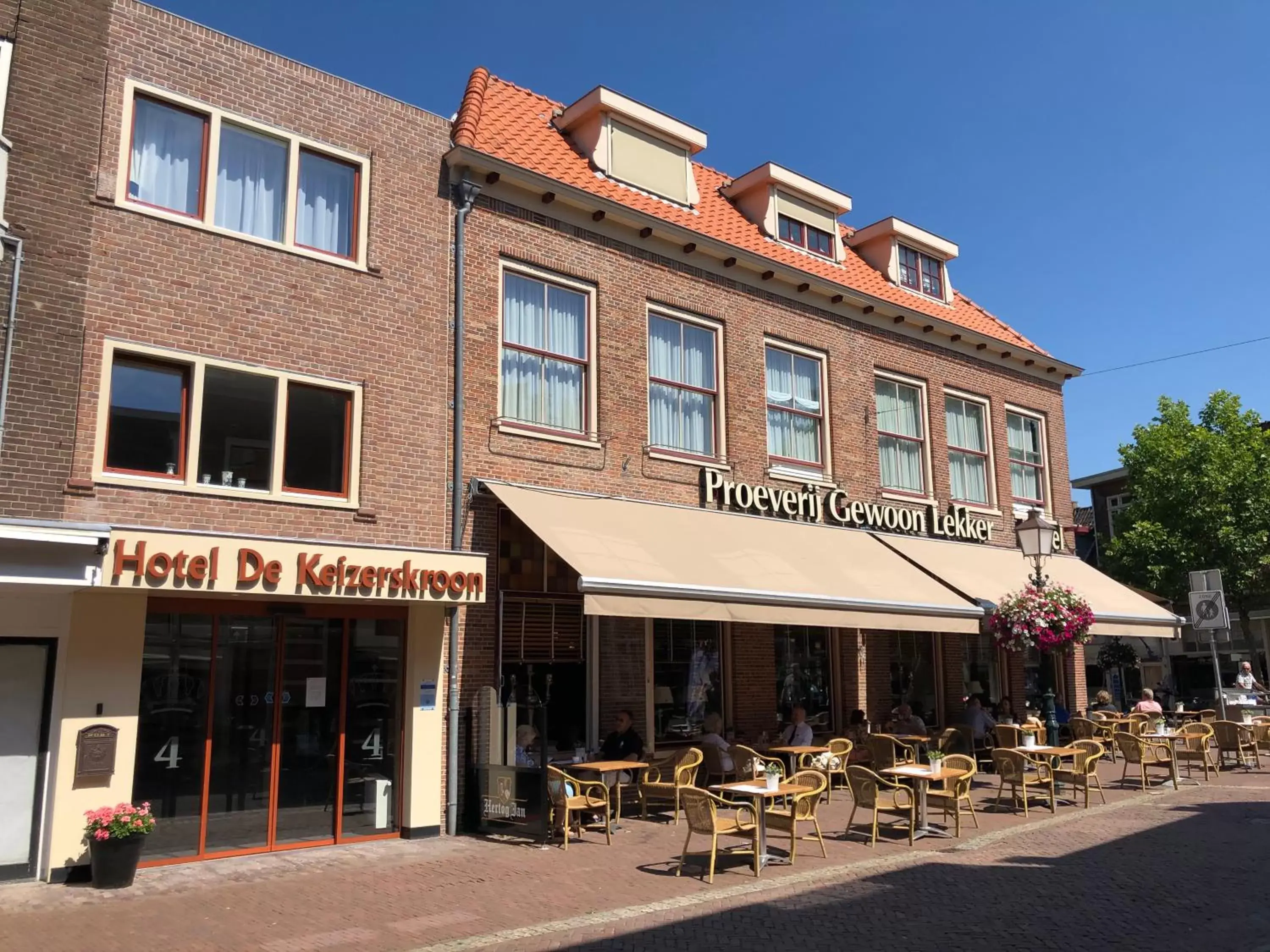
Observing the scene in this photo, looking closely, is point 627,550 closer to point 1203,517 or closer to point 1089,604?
point 1089,604

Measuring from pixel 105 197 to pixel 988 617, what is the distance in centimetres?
1317

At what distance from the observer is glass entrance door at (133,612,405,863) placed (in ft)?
32.7

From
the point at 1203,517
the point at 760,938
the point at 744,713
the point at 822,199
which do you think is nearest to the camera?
the point at 760,938

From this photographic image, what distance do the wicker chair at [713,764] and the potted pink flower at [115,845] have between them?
6.91 metres

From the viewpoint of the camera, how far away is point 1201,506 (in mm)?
30219

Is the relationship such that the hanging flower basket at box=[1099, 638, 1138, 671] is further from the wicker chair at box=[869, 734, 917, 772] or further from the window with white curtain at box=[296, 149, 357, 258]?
the window with white curtain at box=[296, 149, 357, 258]

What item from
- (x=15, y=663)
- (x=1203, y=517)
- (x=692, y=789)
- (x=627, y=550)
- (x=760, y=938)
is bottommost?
(x=760, y=938)

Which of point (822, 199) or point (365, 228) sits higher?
point (822, 199)

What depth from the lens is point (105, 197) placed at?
1023cm

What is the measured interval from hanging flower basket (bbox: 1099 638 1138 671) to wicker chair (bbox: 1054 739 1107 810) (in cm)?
1818

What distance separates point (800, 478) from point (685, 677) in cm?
407

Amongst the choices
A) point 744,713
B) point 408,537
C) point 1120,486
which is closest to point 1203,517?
point 1120,486

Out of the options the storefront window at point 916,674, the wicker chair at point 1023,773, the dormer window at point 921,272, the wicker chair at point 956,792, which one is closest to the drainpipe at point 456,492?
the wicker chair at point 956,792

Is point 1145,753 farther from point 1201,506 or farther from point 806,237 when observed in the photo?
point 1201,506
